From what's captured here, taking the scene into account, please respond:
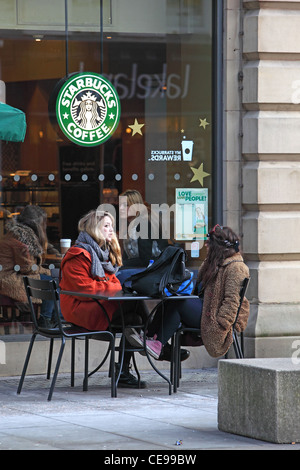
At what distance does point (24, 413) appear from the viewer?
7863 mm

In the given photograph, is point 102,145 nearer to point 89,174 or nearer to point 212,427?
point 89,174

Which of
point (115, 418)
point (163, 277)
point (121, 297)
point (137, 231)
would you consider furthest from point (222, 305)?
point (137, 231)

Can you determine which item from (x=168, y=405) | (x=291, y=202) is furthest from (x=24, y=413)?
(x=291, y=202)

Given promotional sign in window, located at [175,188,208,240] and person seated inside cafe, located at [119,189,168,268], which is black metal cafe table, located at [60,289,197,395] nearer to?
person seated inside cafe, located at [119,189,168,268]

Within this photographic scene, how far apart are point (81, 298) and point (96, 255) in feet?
1.31

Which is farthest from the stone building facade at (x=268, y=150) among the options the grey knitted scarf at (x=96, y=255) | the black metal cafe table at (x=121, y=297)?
the grey knitted scarf at (x=96, y=255)

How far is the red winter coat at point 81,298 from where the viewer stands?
8766 mm

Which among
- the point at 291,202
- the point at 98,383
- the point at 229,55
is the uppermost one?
the point at 229,55

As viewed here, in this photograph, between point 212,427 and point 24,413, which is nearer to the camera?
point 212,427

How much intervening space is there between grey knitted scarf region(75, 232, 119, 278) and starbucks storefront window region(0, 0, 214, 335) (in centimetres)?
124

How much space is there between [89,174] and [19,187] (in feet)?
2.41

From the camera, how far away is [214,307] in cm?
873

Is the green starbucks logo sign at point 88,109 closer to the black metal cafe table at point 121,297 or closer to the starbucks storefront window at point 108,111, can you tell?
the starbucks storefront window at point 108,111

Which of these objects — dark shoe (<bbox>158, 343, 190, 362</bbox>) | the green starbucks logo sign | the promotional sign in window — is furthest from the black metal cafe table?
the green starbucks logo sign
